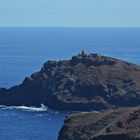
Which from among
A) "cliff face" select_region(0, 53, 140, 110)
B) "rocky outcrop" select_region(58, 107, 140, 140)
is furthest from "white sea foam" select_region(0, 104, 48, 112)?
"rocky outcrop" select_region(58, 107, 140, 140)

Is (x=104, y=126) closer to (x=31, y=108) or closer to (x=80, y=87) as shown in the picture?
(x=31, y=108)

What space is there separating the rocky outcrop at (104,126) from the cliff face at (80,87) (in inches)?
1778

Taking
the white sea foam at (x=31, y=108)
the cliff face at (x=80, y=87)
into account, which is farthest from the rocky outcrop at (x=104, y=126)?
the cliff face at (x=80, y=87)

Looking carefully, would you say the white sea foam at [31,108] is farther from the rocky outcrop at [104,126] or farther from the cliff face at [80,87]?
the rocky outcrop at [104,126]

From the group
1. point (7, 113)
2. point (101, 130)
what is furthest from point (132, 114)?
point (7, 113)

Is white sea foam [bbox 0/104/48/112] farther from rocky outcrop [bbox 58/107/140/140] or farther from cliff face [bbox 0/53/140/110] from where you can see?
rocky outcrop [bbox 58/107/140/140]

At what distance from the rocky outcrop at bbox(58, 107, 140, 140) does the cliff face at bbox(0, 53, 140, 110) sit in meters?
45.2

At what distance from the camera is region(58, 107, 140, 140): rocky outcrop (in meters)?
70.1

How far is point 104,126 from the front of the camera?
81438mm

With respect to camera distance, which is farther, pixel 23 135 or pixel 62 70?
pixel 62 70

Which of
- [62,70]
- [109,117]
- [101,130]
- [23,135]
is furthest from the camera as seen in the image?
[62,70]

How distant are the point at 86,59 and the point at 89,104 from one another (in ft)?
69.3

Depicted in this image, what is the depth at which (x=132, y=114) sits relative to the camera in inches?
3091

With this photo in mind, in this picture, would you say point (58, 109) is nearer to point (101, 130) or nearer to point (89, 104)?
point (89, 104)
